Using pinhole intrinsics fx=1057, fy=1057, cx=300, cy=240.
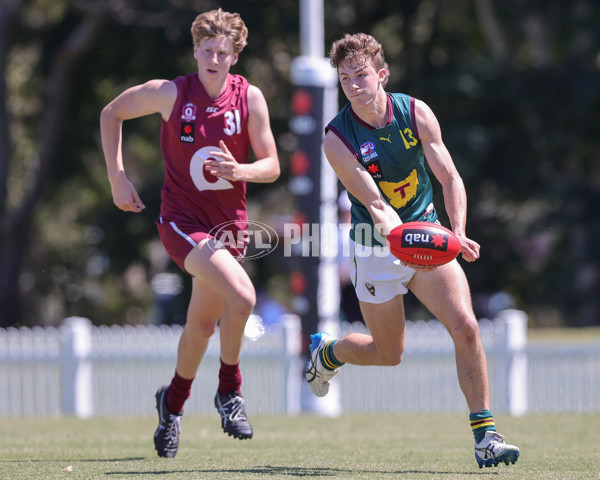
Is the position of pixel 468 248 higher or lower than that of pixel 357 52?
lower

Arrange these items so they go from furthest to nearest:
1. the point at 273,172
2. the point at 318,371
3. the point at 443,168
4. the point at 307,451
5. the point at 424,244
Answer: the point at 307,451
the point at 318,371
the point at 273,172
the point at 443,168
the point at 424,244

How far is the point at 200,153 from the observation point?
20.1 ft

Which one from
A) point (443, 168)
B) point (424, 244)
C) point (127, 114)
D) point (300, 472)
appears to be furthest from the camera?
point (127, 114)

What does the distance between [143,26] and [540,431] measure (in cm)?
1394

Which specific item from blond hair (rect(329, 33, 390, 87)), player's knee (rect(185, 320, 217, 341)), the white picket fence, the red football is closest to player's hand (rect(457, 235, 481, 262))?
the red football

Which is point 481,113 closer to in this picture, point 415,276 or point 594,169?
point 594,169

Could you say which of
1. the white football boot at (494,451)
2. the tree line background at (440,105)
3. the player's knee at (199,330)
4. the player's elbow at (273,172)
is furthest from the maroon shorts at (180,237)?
the tree line background at (440,105)

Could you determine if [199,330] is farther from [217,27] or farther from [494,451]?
[494,451]

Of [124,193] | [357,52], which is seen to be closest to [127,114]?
[124,193]

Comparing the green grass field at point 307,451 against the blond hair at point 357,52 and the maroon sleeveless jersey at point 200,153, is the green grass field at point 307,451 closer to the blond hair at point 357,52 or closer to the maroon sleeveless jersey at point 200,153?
the maroon sleeveless jersey at point 200,153

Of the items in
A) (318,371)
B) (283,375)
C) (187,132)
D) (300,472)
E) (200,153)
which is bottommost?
(300,472)

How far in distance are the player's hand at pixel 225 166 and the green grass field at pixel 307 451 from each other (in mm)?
1582

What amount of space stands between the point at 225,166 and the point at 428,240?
1237 mm

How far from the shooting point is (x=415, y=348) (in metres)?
13.0
